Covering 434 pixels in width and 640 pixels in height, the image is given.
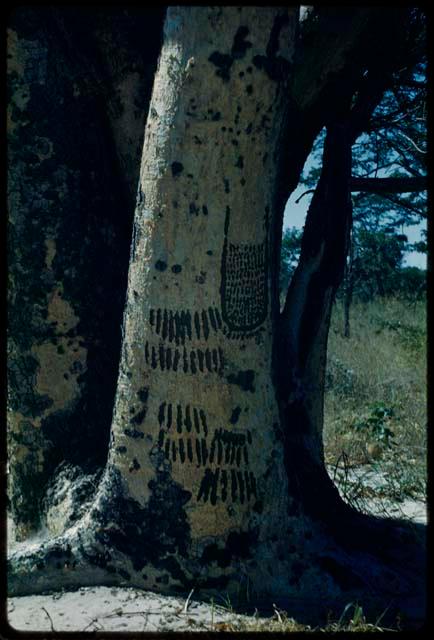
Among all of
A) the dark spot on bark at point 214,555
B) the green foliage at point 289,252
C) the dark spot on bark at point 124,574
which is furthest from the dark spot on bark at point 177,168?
the green foliage at point 289,252

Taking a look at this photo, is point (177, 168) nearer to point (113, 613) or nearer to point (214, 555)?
point (214, 555)

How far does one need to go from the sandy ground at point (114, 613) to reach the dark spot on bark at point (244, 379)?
0.75 m

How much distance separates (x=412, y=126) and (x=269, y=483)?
10.9ft

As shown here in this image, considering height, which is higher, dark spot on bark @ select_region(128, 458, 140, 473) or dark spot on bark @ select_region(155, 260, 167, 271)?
dark spot on bark @ select_region(155, 260, 167, 271)

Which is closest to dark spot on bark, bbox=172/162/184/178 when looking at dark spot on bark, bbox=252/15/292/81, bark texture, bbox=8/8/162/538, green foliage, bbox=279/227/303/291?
dark spot on bark, bbox=252/15/292/81

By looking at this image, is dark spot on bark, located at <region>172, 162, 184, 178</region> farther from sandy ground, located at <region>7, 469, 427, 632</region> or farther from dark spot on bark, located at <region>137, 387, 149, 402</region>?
sandy ground, located at <region>7, 469, 427, 632</region>

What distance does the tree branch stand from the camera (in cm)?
382

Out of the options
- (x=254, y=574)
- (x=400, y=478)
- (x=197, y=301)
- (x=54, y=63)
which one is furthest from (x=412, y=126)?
(x=254, y=574)

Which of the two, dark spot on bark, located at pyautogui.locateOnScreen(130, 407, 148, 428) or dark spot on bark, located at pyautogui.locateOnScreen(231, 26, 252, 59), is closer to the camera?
dark spot on bark, located at pyautogui.locateOnScreen(231, 26, 252, 59)

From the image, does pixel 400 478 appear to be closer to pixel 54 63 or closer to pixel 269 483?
pixel 269 483

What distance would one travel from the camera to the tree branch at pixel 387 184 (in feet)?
12.5

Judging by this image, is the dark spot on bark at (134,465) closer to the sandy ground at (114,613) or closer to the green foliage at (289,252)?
the sandy ground at (114,613)

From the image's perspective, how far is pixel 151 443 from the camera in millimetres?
2668

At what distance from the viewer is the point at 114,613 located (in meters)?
2.55
